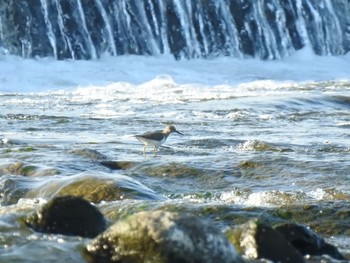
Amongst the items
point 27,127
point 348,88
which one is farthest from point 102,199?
point 348,88

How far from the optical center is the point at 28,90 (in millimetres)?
28875

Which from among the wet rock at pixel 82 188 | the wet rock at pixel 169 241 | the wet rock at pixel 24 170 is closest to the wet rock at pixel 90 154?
the wet rock at pixel 24 170

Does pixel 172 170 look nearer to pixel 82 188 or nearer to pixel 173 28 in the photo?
pixel 82 188

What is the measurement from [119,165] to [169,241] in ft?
21.3

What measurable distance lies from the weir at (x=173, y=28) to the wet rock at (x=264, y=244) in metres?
26.5

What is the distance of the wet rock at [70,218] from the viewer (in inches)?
287

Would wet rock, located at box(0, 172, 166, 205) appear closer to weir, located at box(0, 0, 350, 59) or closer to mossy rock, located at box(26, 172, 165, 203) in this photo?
mossy rock, located at box(26, 172, 165, 203)

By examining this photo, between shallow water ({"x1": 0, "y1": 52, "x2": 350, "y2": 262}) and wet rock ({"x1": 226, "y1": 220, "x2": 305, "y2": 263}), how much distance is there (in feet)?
3.48

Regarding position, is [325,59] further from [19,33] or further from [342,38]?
[19,33]

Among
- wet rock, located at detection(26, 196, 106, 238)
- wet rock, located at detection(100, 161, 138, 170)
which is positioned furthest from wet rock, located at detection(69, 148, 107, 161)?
wet rock, located at detection(26, 196, 106, 238)

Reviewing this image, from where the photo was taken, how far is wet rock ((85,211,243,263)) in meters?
6.16

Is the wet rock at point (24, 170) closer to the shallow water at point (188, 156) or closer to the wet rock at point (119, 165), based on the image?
the shallow water at point (188, 156)

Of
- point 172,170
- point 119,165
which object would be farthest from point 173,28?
point 172,170

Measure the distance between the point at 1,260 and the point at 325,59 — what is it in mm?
34507
